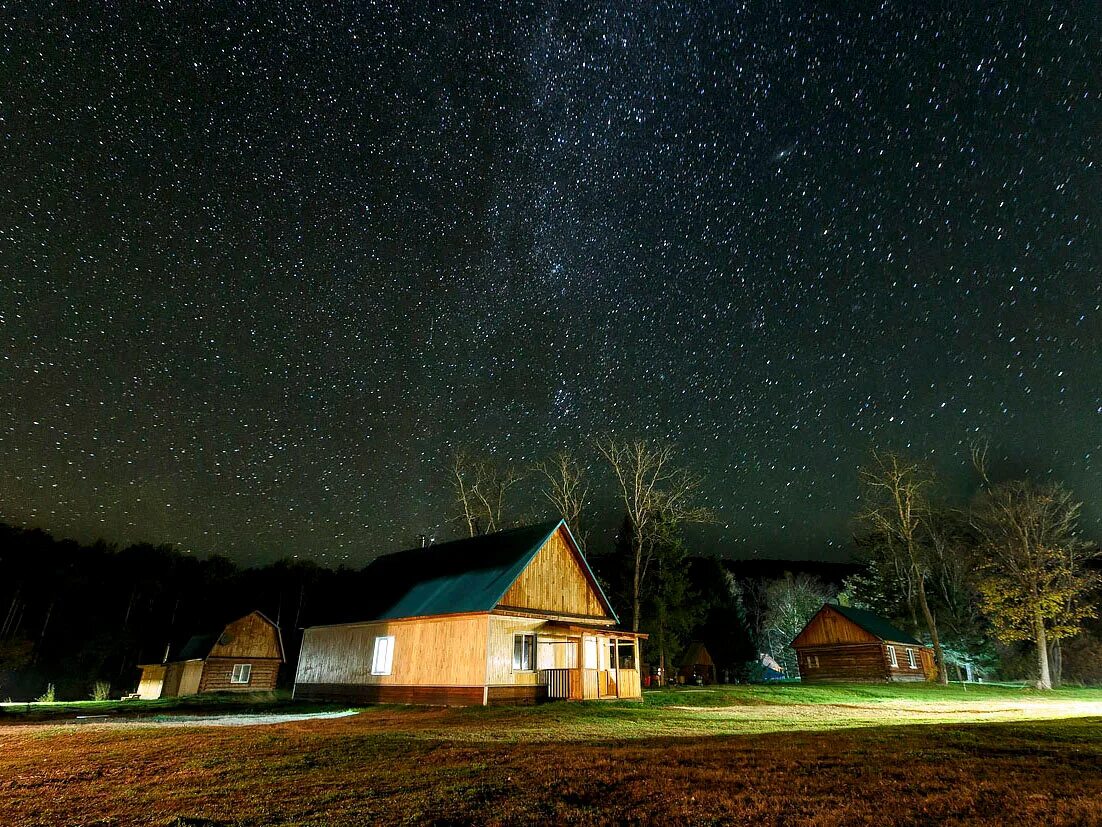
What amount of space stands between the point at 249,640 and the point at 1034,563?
4765 centimetres

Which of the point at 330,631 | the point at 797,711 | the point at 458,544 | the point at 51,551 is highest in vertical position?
the point at 51,551

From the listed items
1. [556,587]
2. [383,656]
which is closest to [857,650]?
[556,587]

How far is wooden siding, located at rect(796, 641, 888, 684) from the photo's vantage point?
133 ft

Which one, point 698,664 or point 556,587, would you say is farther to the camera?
point 698,664

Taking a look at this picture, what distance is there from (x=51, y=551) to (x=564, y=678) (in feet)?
193

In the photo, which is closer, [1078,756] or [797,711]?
[1078,756]

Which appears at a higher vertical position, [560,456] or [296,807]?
[560,456]

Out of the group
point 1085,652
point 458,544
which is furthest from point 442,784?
point 1085,652

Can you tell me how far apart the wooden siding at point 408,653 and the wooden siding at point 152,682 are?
23016 mm

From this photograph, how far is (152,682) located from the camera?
146 feet

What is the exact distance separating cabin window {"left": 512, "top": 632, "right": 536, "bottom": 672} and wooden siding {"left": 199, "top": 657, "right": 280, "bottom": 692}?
85.1 ft

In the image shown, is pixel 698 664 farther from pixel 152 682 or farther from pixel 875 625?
pixel 152 682

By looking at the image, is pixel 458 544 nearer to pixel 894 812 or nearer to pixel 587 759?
pixel 587 759

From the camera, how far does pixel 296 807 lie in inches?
241
